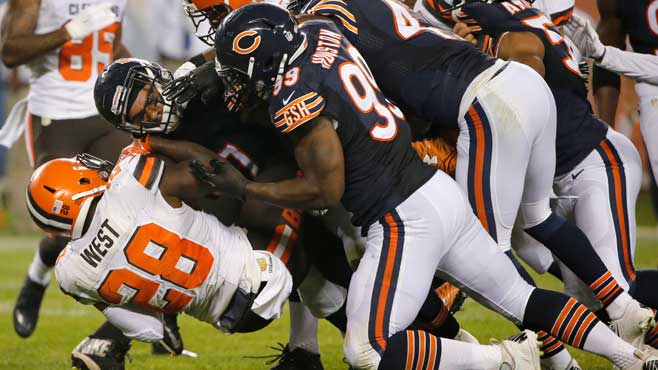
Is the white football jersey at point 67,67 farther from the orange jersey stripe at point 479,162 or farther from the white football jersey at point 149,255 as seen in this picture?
the orange jersey stripe at point 479,162

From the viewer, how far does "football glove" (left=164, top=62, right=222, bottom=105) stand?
3.58 meters

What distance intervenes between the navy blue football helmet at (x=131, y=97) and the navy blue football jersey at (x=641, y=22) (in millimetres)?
2432

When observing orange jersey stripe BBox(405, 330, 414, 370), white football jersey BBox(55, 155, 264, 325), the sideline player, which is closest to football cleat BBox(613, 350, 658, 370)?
orange jersey stripe BBox(405, 330, 414, 370)

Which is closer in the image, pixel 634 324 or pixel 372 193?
pixel 372 193

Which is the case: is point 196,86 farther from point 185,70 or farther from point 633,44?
point 633,44

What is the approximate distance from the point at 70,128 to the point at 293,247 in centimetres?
222

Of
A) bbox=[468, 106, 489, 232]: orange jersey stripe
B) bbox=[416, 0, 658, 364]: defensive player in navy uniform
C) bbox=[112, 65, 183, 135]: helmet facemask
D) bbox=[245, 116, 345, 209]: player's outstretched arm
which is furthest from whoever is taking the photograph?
bbox=[416, 0, 658, 364]: defensive player in navy uniform

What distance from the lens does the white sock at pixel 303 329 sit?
4.34 meters

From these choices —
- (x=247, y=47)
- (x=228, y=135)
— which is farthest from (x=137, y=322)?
(x=247, y=47)

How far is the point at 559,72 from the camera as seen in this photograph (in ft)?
13.7

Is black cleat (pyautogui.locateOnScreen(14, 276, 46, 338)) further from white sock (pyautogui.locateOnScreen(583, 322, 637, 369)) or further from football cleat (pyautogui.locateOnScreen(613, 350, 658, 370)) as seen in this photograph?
football cleat (pyautogui.locateOnScreen(613, 350, 658, 370))

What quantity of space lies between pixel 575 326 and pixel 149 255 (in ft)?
5.09

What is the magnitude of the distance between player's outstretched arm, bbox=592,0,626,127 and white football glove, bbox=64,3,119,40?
108 inches

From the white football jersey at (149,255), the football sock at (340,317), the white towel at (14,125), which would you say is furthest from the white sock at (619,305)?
the white towel at (14,125)
